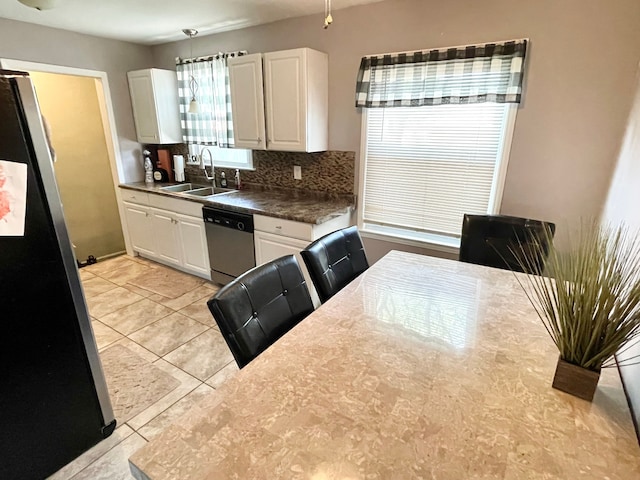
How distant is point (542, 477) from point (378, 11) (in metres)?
2.85

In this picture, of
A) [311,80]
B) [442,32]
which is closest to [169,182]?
[311,80]

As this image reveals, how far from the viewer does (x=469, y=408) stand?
88 centimetres

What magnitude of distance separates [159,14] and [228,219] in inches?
70.7

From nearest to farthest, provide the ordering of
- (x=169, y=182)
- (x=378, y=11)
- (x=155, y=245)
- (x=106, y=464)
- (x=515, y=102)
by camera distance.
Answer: (x=106, y=464) → (x=515, y=102) → (x=378, y=11) → (x=155, y=245) → (x=169, y=182)

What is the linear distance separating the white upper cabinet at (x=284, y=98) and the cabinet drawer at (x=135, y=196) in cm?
146

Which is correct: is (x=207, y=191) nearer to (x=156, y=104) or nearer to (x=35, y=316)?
(x=156, y=104)

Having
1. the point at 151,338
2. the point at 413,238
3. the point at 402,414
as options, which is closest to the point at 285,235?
the point at 413,238

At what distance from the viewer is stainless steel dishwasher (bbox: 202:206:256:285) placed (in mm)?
2953

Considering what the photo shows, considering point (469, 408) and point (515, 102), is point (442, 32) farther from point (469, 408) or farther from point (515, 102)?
point (469, 408)

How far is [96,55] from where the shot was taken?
355cm

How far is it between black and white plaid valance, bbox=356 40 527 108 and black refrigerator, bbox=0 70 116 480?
7.01ft

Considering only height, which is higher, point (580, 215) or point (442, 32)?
point (442, 32)

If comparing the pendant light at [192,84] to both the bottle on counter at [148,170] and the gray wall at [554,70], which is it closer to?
the bottle on counter at [148,170]

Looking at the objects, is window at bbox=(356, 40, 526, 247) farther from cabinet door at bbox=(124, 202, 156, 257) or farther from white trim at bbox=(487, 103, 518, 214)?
cabinet door at bbox=(124, 202, 156, 257)
